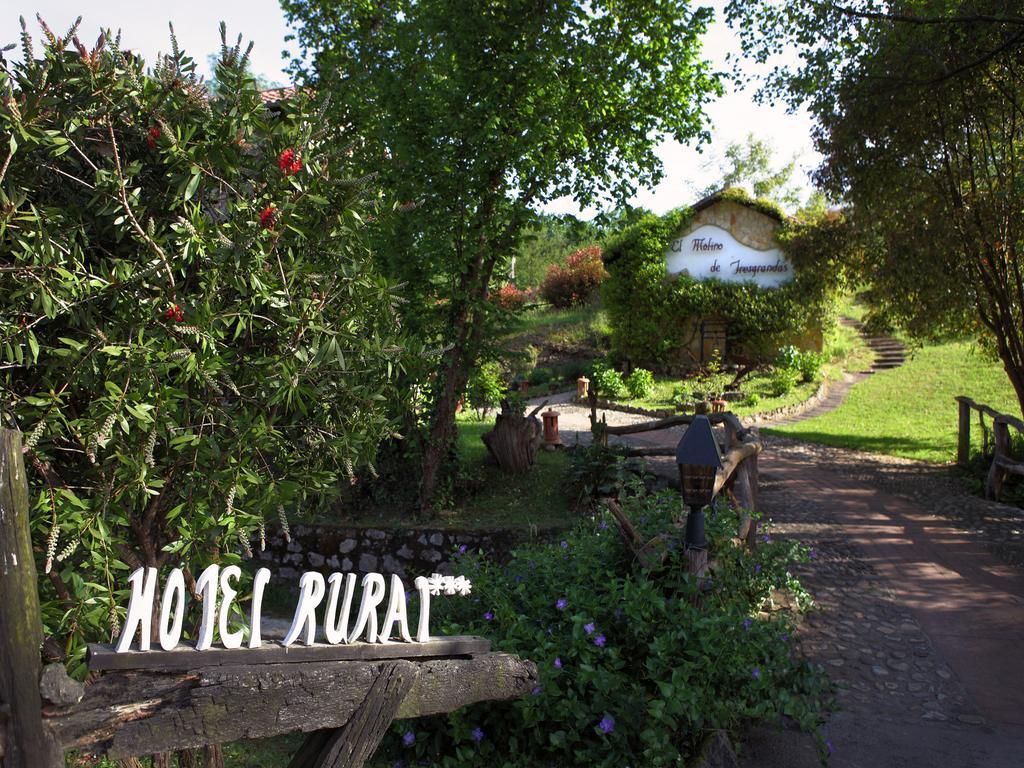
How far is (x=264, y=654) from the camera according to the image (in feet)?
7.80

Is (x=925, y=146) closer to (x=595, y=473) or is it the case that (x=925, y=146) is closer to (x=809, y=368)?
(x=595, y=473)

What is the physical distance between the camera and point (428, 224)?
8539 mm

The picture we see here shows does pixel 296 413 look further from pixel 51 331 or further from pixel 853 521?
pixel 853 521

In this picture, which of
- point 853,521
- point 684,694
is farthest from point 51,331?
point 853,521

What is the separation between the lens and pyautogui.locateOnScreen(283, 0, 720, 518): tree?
337 inches

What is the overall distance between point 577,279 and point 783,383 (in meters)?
11.7

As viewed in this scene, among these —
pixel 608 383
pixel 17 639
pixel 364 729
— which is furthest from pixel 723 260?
pixel 17 639

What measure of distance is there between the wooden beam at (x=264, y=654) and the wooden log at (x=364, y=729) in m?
0.08

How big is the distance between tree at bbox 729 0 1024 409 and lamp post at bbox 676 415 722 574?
7.51 m

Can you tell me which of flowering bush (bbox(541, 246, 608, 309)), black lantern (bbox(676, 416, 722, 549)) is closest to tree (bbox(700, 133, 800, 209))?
flowering bush (bbox(541, 246, 608, 309))

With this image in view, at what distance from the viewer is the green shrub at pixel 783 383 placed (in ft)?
68.6

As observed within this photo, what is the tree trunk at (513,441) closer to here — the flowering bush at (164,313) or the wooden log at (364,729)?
the flowering bush at (164,313)

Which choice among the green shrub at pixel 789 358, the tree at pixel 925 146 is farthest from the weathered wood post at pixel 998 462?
the green shrub at pixel 789 358

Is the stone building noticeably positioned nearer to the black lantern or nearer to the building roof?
the building roof
